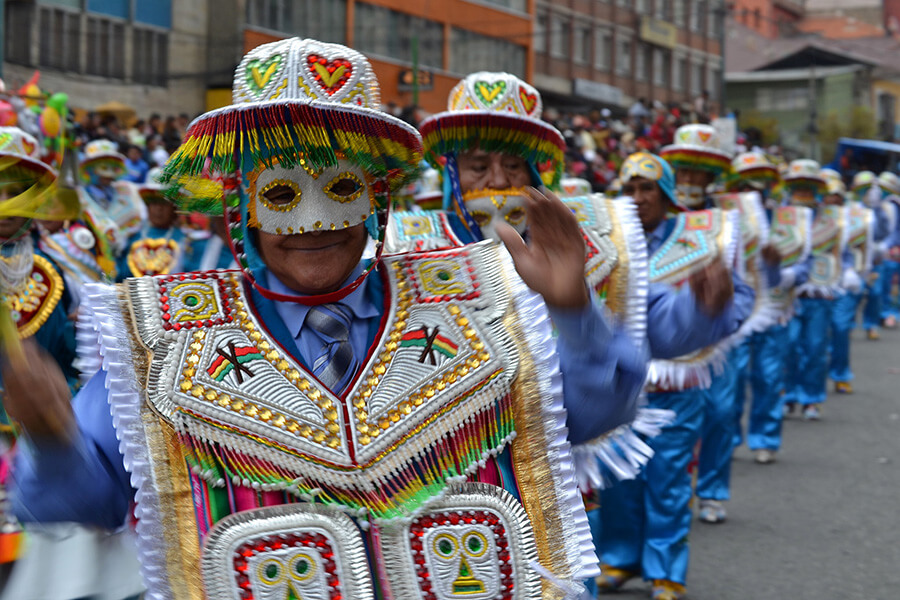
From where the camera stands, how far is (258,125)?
8.77 ft

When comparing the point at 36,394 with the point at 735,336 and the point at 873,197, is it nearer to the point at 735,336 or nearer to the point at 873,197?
the point at 735,336

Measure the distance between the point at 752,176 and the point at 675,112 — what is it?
45.9 ft

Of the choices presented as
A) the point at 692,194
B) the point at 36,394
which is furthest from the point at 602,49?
the point at 36,394

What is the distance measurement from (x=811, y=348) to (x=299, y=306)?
9.46m

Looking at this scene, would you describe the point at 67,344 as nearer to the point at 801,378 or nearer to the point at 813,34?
the point at 801,378

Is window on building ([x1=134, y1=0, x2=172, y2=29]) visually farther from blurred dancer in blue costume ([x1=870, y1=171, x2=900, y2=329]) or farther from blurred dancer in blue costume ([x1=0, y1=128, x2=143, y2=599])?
blurred dancer in blue costume ([x1=0, y1=128, x2=143, y2=599])

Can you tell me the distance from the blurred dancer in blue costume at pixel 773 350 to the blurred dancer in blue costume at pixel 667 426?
2.53 metres

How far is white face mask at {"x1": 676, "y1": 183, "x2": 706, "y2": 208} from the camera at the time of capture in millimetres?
7809

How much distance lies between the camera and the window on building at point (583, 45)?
154ft

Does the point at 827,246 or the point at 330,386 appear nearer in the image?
the point at 330,386

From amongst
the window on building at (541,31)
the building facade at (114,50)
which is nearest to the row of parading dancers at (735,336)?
the building facade at (114,50)

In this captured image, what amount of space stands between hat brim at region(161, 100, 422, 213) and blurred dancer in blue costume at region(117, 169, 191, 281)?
6.58 m

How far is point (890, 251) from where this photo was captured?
1881cm

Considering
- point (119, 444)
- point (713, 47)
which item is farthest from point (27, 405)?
point (713, 47)
